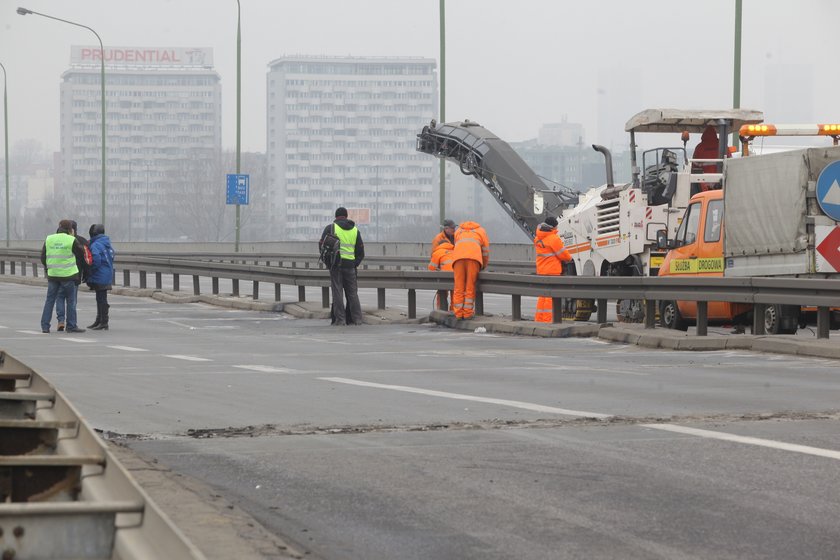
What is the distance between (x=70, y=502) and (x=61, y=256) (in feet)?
65.6

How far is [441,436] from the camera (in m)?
9.30

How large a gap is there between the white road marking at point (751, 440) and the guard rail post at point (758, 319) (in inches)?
365

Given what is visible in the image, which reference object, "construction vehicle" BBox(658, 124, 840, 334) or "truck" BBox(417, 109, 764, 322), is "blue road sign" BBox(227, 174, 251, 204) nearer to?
"truck" BBox(417, 109, 764, 322)

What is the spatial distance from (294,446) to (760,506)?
A: 10.2 ft

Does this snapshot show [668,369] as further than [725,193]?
No

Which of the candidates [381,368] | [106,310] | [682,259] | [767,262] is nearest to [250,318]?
[106,310]

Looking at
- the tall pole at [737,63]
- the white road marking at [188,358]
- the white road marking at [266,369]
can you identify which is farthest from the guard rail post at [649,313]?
the tall pole at [737,63]

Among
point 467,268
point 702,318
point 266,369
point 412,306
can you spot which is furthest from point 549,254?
point 266,369

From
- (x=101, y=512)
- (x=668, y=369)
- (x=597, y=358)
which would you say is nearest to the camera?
(x=101, y=512)

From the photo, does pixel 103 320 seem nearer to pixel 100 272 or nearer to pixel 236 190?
pixel 100 272

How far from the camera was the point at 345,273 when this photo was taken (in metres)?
24.5

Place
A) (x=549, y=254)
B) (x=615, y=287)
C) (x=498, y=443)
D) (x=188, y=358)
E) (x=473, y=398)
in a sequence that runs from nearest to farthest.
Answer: (x=498, y=443)
(x=473, y=398)
(x=188, y=358)
(x=615, y=287)
(x=549, y=254)

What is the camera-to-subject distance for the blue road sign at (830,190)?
1919cm

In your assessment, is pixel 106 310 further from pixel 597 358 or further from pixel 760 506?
pixel 760 506
